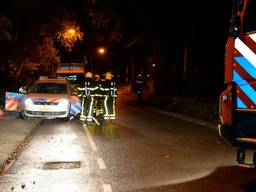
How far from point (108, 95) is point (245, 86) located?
10.1m

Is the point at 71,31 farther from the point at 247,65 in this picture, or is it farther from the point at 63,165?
the point at 247,65

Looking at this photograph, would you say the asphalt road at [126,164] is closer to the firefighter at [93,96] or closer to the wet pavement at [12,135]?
the wet pavement at [12,135]

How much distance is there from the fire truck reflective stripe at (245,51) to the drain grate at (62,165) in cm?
419

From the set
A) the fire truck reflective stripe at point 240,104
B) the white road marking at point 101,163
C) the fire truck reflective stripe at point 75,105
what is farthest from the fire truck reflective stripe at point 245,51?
the fire truck reflective stripe at point 75,105

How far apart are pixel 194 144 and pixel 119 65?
57.2 meters

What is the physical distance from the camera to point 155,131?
14.8 metres

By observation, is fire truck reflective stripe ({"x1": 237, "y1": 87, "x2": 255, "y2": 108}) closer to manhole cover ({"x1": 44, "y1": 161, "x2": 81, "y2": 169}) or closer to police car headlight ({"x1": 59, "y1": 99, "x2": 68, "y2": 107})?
manhole cover ({"x1": 44, "y1": 161, "x2": 81, "y2": 169})

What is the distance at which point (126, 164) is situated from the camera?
9336 millimetres

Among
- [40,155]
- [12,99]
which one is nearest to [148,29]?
[12,99]

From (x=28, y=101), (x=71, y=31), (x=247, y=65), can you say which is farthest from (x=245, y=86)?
(x=71, y=31)

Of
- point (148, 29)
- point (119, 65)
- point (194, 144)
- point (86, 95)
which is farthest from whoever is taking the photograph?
point (119, 65)

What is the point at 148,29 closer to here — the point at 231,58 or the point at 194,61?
the point at 194,61

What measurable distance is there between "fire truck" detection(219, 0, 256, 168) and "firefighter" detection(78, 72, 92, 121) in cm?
998

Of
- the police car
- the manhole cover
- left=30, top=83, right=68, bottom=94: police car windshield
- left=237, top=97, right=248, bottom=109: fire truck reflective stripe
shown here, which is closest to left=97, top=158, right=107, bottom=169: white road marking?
the manhole cover
